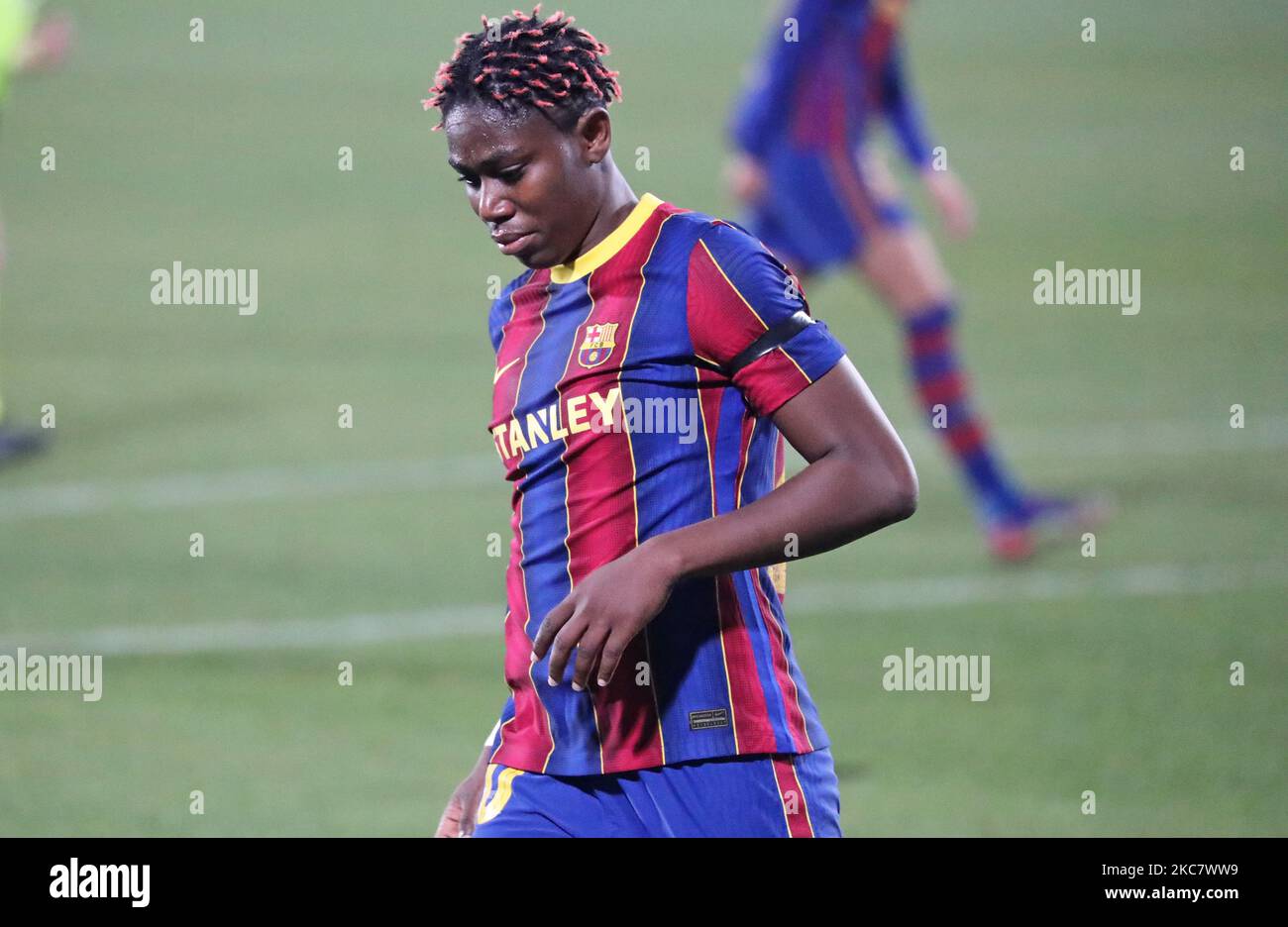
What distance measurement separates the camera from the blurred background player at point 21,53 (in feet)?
31.3

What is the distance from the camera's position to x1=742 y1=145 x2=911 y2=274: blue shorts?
31.7 ft

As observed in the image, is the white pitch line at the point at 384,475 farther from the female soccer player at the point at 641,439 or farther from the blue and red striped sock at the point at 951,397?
the female soccer player at the point at 641,439

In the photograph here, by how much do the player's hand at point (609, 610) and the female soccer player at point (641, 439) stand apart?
0.06 metres

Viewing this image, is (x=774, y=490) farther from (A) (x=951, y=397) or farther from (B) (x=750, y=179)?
(B) (x=750, y=179)

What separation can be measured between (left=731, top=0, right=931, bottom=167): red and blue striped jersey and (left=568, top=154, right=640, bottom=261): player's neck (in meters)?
5.88

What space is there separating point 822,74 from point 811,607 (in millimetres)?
2369

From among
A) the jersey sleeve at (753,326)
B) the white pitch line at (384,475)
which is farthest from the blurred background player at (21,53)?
the jersey sleeve at (753,326)

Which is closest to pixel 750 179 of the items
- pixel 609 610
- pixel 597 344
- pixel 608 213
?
pixel 608 213

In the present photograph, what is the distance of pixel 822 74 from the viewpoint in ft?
31.7
